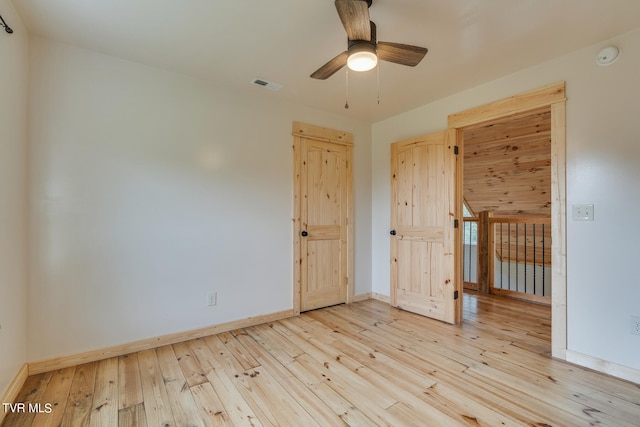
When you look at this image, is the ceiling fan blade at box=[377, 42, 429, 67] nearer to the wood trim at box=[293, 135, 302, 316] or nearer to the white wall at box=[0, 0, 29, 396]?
the wood trim at box=[293, 135, 302, 316]

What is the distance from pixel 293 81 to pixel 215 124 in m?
0.87

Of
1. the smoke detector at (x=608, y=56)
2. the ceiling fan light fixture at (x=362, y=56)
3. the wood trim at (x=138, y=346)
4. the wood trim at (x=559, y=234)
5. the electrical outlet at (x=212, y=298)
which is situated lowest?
the wood trim at (x=138, y=346)

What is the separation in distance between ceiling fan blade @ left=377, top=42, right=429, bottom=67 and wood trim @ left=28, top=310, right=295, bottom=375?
2660 millimetres

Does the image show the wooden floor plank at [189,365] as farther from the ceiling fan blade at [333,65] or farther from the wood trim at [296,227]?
the ceiling fan blade at [333,65]

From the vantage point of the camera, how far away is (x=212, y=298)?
279 cm

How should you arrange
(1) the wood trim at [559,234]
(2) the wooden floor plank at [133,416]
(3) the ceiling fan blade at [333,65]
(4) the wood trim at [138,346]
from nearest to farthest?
(2) the wooden floor plank at [133,416] → (3) the ceiling fan blade at [333,65] → (4) the wood trim at [138,346] → (1) the wood trim at [559,234]

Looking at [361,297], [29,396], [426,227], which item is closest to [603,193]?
[426,227]

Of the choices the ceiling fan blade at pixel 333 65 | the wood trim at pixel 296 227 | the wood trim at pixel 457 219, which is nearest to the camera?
the ceiling fan blade at pixel 333 65

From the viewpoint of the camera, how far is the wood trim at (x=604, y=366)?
1.96 meters

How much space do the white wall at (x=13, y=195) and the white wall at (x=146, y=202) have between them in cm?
8

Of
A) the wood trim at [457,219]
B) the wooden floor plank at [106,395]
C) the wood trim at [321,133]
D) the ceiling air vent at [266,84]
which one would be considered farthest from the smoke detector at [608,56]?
the wooden floor plank at [106,395]

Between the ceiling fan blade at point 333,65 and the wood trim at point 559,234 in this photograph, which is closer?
the ceiling fan blade at point 333,65

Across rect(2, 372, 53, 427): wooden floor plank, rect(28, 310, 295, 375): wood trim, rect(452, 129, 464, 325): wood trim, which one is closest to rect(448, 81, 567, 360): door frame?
rect(452, 129, 464, 325): wood trim

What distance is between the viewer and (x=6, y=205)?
5.72 ft
